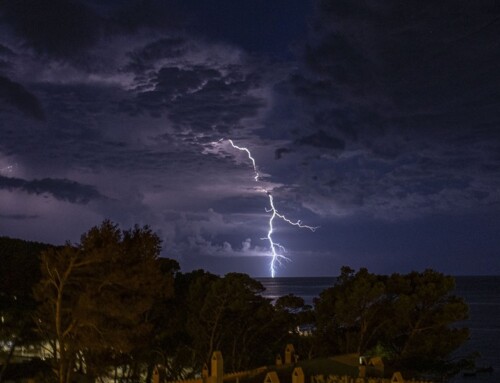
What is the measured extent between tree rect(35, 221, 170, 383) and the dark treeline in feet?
0.08


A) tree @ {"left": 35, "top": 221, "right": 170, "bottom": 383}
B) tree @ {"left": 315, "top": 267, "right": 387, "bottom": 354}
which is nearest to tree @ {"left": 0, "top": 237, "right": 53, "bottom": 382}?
tree @ {"left": 35, "top": 221, "right": 170, "bottom": 383}

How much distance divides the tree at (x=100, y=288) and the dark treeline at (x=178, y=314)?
0.02 m

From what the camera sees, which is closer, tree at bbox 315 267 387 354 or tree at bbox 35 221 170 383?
tree at bbox 35 221 170 383

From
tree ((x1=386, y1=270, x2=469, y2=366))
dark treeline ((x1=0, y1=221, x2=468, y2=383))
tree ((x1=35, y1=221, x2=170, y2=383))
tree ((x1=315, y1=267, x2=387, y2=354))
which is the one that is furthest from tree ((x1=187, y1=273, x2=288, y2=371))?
tree ((x1=35, y1=221, x2=170, y2=383))

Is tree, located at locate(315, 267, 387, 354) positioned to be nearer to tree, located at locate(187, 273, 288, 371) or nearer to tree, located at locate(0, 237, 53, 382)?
tree, located at locate(187, 273, 288, 371)

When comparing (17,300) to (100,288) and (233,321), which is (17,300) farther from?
(233,321)

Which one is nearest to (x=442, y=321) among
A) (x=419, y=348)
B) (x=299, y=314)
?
(x=419, y=348)

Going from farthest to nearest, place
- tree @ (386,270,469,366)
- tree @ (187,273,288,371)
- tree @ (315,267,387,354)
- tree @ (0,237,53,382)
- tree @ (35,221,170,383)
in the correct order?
1. tree @ (315,267,387,354)
2. tree @ (386,270,469,366)
3. tree @ (187,273,288,371)
4. tree @ (0,237,53,382)
5. tree @ (35,221,170,383)

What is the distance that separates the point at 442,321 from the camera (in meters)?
19.7

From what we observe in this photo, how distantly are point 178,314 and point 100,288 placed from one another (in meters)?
6.79

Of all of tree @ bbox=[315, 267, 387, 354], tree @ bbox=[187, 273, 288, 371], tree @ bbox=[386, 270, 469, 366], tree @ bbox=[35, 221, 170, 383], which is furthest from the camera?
tree @ bbox=[315, 267, 387, 354]

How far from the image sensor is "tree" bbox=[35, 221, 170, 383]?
1256 centimetres

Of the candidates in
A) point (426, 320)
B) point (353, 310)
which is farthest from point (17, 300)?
point (426, 320)

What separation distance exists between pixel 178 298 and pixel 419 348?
814cm
